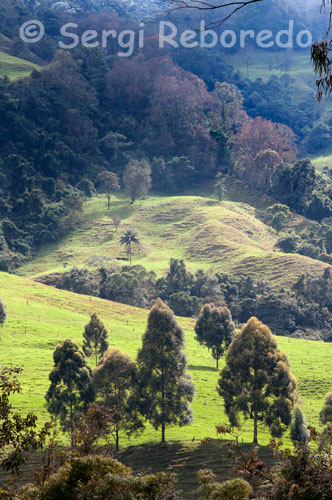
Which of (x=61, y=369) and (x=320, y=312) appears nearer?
(x=61, y=369)

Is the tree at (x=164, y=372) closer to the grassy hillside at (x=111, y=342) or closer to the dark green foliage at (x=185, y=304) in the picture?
the grassy hillside at (x=111, y=342)

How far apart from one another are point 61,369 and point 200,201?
115 m

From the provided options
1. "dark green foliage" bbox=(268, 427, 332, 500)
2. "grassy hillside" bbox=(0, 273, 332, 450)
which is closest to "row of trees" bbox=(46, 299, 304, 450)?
"grassy hillside" bbox=(0, 273, 332, 450)

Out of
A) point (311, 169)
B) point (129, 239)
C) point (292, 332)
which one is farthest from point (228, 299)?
point (311, 169)

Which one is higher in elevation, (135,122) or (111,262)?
(135,122)

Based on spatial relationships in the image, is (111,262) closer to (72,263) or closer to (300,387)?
(72,263)

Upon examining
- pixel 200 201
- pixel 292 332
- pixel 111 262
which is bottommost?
pixel 292 332

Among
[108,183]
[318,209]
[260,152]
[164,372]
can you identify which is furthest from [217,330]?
[260,152]

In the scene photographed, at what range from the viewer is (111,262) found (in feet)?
440

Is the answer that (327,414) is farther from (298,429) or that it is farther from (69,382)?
(69,382)

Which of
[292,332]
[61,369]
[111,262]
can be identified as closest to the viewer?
[61,369]

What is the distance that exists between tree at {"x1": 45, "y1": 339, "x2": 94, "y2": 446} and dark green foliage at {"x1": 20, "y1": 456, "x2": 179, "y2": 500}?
32668mm

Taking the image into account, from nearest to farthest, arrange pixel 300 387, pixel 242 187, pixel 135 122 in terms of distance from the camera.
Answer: pixel 300 387 → pixel 242 187 → pixel 135 122

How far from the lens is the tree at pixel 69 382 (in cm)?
5212
